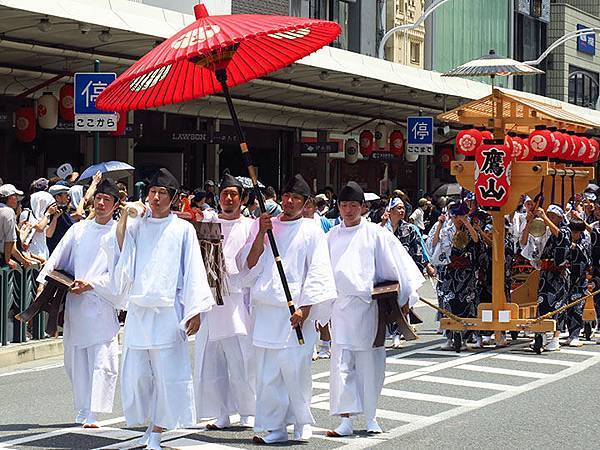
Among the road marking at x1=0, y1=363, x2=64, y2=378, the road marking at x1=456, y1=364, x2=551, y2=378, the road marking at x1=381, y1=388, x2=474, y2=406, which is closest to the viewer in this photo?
the road marking at x1=381, y1=388, x2=474, y2=406

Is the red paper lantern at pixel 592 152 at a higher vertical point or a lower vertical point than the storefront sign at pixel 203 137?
lower

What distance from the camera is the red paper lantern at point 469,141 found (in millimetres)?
15211

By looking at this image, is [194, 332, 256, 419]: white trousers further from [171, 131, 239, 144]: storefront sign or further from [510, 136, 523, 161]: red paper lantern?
[171, 131, 239, 144]: storefront sign

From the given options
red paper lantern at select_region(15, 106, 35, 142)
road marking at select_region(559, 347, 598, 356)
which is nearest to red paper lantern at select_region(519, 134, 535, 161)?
road marking at select_region(559, 347, 598, 356)

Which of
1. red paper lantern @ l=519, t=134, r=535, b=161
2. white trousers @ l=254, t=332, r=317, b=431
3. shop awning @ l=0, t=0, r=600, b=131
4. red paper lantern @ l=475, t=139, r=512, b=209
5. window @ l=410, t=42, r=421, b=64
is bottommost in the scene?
white trousers @ l=254, t=332, r=317, b=431

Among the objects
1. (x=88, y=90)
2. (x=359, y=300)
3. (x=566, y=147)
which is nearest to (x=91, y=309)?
(x=359, y=300)

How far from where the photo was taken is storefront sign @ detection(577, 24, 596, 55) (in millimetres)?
65188

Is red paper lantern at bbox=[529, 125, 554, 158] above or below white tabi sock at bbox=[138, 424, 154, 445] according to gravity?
above

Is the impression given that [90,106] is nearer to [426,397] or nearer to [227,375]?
[426,397]

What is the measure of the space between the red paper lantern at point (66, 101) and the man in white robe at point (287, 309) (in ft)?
43.7

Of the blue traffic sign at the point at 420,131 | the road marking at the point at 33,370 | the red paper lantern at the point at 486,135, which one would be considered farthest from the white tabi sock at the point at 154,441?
the blue traffic sign at the point at 420,131

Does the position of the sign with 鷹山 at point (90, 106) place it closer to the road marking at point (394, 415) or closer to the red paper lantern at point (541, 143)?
the red paper lantern at point (541, 143)

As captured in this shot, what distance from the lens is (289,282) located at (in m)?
9.38

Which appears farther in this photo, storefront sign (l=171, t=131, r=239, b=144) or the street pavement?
storefront sign (l=171, t=131, r=239, b=144)
